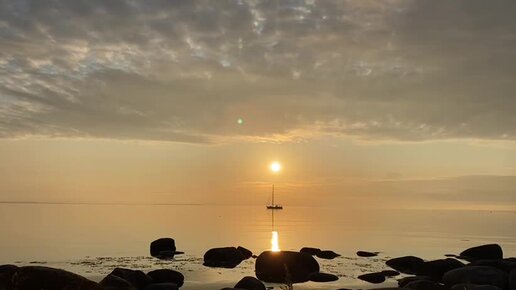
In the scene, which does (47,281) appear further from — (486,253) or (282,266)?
(486,253)

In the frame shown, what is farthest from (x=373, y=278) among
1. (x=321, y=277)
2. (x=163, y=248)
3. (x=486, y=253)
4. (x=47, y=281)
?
(x=163, y=248)

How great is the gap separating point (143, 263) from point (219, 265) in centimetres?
578

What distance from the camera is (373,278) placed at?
29203 millimetres

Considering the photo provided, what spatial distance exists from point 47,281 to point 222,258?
24.5 meters

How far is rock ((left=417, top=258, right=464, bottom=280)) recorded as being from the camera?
30.0 m

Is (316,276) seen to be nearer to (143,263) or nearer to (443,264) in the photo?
(443,264)

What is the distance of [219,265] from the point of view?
36.0m

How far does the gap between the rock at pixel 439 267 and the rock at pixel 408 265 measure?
853 mm

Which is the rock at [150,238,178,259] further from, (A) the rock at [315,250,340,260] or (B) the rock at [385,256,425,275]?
(B) the rock at [385,256,425,275]

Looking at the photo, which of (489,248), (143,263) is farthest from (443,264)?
(143,263)

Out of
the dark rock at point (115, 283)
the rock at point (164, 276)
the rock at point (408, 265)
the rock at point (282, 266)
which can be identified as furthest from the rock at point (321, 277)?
the dark rock at point (115, 283)

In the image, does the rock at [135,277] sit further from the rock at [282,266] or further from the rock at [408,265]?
the rock at [408,265]

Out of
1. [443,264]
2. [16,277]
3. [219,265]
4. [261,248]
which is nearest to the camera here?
[16,277]

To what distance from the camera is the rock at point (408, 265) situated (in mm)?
32875
